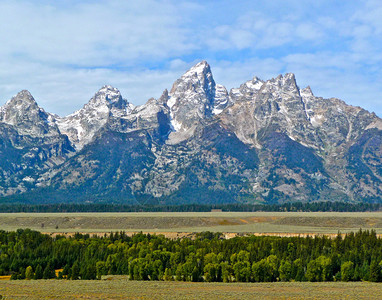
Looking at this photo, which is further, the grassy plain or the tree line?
the tree line

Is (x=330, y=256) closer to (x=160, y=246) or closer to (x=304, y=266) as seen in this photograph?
(x=304, y=266)

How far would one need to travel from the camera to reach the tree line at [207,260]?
147000 mm

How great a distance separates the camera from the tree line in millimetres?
147000

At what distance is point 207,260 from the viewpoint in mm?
157750

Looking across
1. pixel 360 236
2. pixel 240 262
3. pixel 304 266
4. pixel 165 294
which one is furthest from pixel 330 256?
pixel 165 294

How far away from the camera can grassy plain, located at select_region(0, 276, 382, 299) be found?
115438mm

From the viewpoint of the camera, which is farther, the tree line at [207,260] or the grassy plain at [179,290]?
the tree line at [207,260]

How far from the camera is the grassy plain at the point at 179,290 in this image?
A: 379 feet

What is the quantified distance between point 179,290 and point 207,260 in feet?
112

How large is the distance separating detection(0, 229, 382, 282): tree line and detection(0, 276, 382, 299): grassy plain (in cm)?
766

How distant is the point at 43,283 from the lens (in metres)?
136

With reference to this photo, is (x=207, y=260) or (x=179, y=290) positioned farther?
(x=207, y=260)

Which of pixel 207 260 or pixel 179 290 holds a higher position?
pixel 207 260

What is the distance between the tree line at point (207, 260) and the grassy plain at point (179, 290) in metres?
7.66
